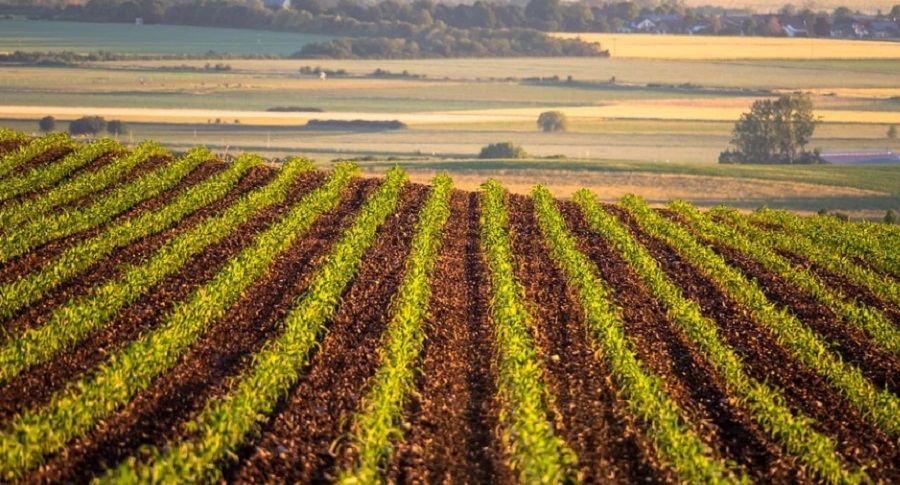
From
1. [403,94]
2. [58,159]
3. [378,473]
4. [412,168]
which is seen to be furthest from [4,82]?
[378,473]

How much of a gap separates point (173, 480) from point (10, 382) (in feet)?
11.6

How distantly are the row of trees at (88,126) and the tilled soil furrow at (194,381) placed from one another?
4141cm

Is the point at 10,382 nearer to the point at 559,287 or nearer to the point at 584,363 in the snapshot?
the point at 584,363

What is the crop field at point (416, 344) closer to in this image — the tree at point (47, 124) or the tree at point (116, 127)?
the tree at point (47, 124)

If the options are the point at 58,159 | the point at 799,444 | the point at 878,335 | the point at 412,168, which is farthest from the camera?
the point at 412,168

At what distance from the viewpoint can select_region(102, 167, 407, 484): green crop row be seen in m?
10.5

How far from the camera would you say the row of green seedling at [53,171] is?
24.0 meters

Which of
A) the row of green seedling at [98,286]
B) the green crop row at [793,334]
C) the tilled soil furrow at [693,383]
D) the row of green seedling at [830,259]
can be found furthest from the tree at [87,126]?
the tilled soil furrow at [693,383]

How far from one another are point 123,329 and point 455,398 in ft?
13.5

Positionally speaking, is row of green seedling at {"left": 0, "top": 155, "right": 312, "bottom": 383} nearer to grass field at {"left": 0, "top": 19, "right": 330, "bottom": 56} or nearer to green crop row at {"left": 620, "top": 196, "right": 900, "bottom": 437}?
green crop row at {"left": 620, "top": 196, "right": 900, "bottom": 437}

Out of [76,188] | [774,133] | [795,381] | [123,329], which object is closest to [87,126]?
[774,133]

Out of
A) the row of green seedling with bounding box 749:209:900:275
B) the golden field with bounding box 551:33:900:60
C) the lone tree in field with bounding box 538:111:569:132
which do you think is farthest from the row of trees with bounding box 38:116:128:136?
the golden field with bounding box 551:33:900:60

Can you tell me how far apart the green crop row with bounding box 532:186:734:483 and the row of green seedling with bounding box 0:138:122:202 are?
9750 millimetres

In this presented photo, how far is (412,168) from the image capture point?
182 feet
